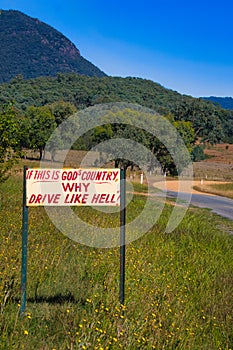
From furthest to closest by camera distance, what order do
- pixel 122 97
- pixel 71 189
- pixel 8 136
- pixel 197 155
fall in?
pixel 122 97, pixel 197 155, pixel 8 136, pixel 71 189

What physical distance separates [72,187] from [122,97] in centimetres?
14516

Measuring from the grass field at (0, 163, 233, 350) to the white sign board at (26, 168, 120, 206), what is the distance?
3.81 feet

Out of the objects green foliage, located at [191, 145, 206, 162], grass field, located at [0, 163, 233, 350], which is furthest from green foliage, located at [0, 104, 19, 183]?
green foliage, located at [191, 145, 206, 162]

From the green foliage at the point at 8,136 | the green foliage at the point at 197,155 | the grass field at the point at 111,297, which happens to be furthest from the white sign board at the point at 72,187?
the green foliage at the point at 197,155

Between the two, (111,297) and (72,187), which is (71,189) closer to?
(72,187)

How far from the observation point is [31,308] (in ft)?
16.8

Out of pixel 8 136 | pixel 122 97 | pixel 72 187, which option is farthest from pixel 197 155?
pixel 72 187

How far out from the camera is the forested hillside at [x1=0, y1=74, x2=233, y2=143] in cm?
11362

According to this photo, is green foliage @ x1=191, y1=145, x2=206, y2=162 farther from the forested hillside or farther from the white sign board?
the white sign board

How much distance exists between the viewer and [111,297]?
554 centimetres

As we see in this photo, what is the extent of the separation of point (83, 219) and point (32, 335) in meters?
7.00

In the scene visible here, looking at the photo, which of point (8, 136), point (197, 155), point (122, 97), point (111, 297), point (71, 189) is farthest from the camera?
point (122, 97)

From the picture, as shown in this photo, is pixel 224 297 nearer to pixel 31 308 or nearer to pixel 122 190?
pixel 122 190

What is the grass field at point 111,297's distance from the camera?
4359 mm
